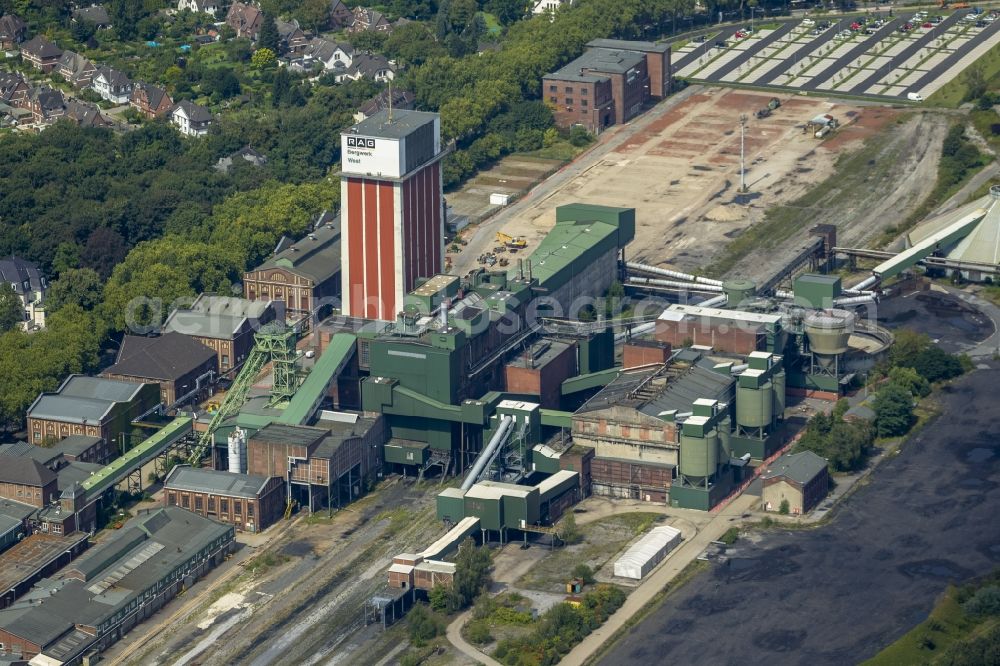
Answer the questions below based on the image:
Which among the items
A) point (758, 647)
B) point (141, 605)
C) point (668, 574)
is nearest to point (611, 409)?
point (668, 574)

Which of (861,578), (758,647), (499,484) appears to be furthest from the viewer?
(499,484)

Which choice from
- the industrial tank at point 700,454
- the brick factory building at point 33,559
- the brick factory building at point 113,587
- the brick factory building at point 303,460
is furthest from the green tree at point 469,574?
the brick factory building at point 33,559

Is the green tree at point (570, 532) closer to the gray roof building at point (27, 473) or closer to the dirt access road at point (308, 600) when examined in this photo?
the dirt access road at point (308, 600)

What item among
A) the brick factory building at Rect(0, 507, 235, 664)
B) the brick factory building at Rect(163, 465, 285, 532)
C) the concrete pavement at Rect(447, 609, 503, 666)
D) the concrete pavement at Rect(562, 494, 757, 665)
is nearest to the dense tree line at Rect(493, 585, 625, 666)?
the concrete pavement at Rect(562, 494, 757, 665)

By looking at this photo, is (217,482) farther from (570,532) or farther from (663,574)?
(663,574)

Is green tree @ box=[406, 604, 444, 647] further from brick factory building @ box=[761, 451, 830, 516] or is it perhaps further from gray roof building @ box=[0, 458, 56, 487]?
gray roof building @ box=[0, 458, 56, 487]

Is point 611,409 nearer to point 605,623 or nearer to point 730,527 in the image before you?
point 730,527
